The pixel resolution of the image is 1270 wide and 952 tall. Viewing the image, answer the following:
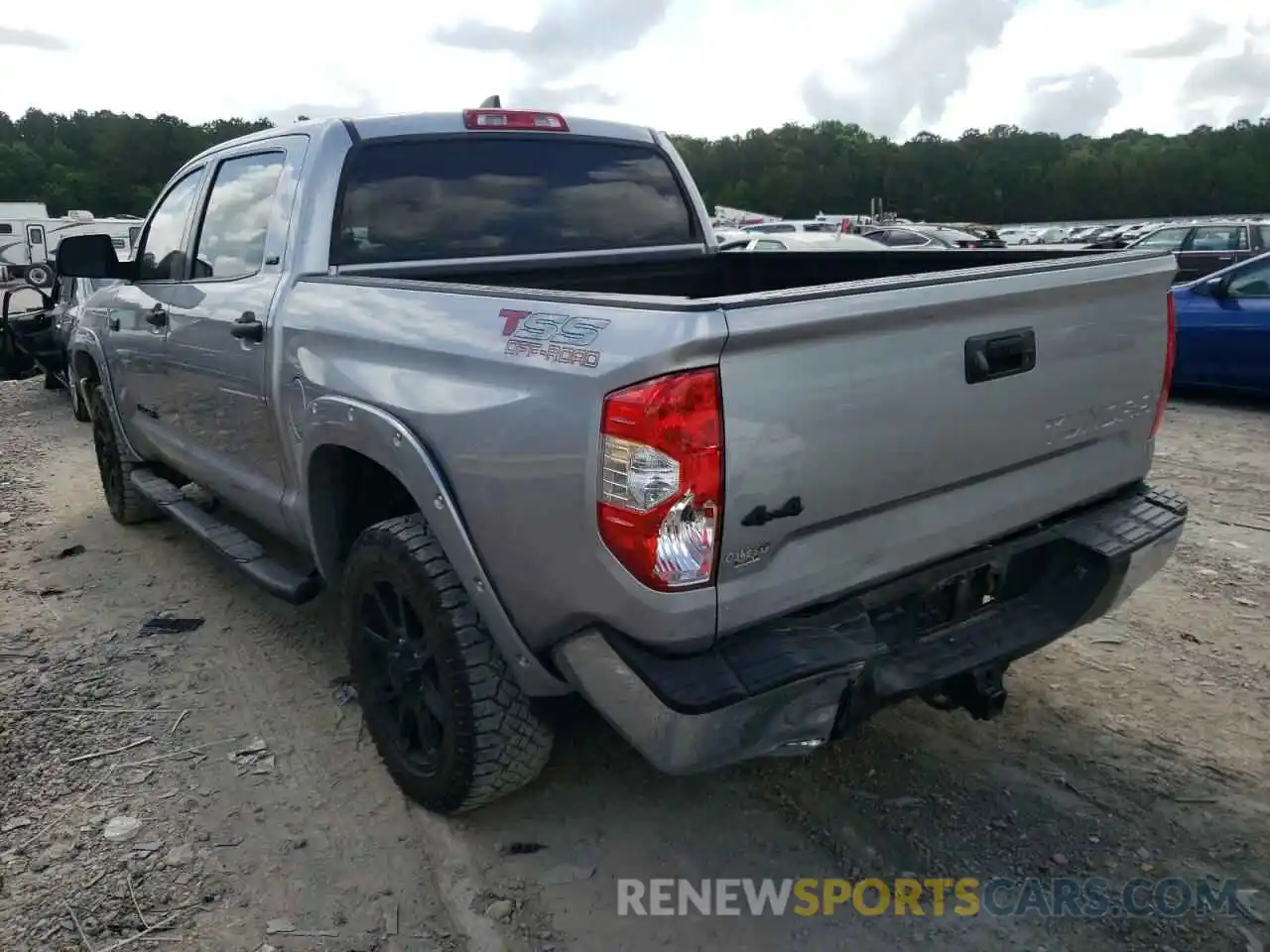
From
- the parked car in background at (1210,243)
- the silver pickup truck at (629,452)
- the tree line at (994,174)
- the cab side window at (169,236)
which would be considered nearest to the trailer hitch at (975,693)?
the silver pickup truck at (629,452)

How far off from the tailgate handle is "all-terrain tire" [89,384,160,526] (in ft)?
15.3

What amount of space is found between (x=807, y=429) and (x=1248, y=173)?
297ft

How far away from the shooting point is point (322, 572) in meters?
3.46

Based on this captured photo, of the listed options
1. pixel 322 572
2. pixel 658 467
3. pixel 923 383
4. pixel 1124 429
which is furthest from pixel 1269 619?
pixel 322 572

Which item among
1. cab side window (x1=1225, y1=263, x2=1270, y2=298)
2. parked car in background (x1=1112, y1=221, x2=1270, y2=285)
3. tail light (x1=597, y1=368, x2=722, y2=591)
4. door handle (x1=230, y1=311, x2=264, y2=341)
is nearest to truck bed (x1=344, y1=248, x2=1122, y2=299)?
door handle (x1=230, y1=311, x2=264, y2=341)

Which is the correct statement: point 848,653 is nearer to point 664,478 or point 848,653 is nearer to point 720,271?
point 664,478

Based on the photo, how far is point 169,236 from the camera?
483 cm

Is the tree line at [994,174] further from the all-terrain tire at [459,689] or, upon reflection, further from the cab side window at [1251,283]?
the all-terrain tire at [459,689]

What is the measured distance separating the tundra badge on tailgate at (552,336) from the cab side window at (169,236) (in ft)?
8.96

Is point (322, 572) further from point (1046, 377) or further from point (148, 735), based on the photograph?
point (1046, 377)

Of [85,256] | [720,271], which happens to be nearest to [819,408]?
[720,271]

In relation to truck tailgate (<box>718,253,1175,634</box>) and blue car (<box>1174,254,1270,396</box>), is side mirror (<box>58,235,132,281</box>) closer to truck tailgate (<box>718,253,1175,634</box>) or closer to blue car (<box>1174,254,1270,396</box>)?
truck tailgate (<box>718,253,1175,634</box>)

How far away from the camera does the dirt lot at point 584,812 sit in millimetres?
2566

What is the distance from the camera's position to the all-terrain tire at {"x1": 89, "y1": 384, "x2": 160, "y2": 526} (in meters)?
5.65
